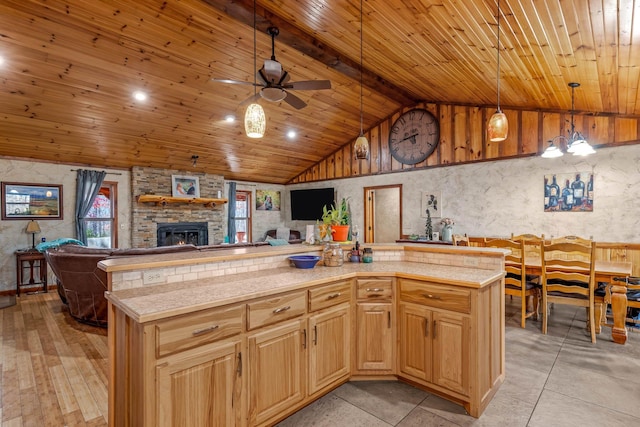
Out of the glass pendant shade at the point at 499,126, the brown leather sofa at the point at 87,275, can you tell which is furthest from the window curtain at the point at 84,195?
the glass pendant shade at the point at 499,126

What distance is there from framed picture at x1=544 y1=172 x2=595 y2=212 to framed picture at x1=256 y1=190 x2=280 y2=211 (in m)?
6.76

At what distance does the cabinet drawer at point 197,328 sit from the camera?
4.89 ft

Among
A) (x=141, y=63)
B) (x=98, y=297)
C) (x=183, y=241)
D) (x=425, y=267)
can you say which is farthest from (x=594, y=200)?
(x=183, y=241)

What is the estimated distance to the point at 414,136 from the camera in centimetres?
687

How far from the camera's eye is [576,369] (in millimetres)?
2740

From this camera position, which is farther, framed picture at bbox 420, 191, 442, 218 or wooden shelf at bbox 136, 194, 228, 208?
wooden shelf at bbox 136, 194, 228, 208

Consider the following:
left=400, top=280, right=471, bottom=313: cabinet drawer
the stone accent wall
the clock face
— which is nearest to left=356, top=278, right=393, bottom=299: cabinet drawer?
left=400, top=280, right=471, bottom=313: cabinet drawer

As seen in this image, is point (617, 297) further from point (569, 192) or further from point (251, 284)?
point (251, 284)

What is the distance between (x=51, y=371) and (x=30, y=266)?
398cm

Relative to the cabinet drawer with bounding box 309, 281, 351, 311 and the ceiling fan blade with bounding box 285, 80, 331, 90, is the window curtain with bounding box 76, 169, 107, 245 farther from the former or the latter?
the cabinet drawer with bounding box 309, 281, 351, 311

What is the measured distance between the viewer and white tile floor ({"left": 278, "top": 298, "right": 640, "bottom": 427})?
6.86ft

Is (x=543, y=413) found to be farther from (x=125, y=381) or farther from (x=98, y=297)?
(x=98, y=297)

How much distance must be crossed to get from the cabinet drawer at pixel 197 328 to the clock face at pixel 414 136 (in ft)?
19.4

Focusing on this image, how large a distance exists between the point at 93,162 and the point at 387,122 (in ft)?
20.7
